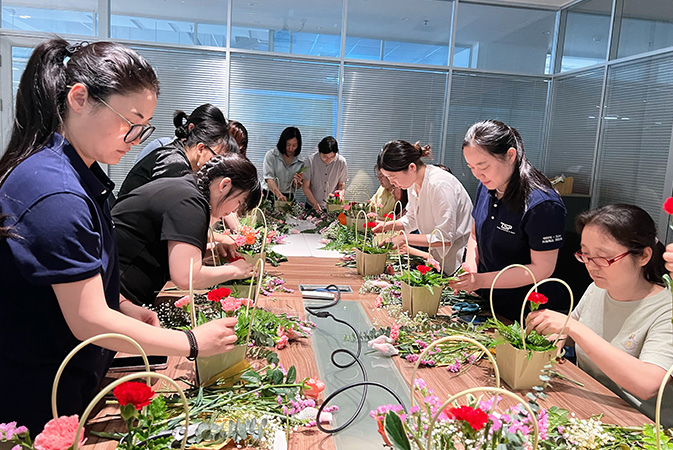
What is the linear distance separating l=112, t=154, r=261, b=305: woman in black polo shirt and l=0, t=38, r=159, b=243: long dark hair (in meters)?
0.62

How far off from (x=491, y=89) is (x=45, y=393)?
657 centimetres

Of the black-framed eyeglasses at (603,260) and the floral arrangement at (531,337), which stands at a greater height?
the black-framed eyeglasses at (603,260)

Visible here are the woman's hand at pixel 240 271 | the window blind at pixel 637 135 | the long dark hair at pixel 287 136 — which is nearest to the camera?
the woman's hand at pixel 240 271

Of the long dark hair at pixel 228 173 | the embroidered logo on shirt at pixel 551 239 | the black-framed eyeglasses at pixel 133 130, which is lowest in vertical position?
the embroidered logo on shirt at pixel 551 239

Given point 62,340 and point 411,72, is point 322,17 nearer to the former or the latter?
point 411,72

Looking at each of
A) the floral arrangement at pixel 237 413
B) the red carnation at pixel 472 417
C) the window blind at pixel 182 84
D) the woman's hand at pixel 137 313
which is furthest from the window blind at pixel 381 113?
the red carnation at pixel 472 417

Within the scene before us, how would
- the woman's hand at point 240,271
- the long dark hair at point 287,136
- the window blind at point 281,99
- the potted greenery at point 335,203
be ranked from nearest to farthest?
the woman's hand at point 240,271, the potted greenery at point 335,203, the long dark hair at point 287,136, the window blind at point 281,99

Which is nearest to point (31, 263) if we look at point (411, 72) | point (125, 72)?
point (125, 72)

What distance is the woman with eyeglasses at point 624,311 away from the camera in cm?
140

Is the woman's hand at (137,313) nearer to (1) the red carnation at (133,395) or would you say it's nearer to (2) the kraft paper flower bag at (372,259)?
→ (1) the red carnation at (133,395)

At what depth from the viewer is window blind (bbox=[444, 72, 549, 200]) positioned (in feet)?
21.8

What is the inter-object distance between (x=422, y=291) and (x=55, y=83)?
1379 millimetres

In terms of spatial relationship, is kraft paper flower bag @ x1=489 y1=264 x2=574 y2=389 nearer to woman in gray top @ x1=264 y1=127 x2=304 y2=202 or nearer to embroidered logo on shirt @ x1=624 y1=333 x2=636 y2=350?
embroidered logo on shirt @ x1=624 y1=333 x2=636 y2=350

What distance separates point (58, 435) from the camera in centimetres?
69
